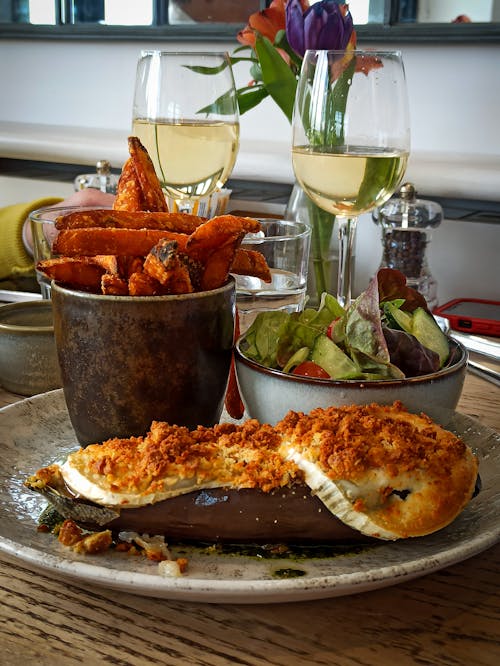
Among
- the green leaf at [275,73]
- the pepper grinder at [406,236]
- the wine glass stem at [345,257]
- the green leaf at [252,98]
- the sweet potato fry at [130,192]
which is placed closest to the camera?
the sweet potato fry at [130,192]

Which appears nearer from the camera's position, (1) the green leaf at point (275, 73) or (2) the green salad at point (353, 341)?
(2) the green salad at point (353, 341)

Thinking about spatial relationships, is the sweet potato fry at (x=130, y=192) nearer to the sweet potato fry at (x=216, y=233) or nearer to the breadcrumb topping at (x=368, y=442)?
the sweet potato fry at (x=216, y=233)

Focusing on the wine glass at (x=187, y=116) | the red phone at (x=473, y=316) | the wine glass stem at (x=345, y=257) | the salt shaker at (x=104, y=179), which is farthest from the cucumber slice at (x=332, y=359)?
the salt shaker at (x=104, y=179)

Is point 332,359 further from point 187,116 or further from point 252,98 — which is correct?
point 252,98

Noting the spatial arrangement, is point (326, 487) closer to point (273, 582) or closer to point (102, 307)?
point (273, 582)

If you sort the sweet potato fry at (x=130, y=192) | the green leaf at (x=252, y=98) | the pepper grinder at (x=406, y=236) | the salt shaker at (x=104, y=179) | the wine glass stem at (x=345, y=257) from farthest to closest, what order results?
the salt shaker at (x=104, y=179), the pepper grinder at (x=406, y=236), the green leaf at (x=252, y=98), the wine glass stem at (x=345, y=257), the sweet potato fry at (x=130, y=192)

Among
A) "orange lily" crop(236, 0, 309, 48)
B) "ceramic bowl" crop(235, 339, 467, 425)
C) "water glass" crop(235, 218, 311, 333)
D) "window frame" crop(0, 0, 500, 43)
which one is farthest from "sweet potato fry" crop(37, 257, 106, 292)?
"window frame" crop(0, 0, 500, 43)

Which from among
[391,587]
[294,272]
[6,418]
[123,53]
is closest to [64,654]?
[391,587]
